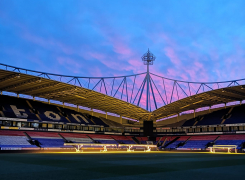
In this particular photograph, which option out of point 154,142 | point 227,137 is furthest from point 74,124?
point 227,137

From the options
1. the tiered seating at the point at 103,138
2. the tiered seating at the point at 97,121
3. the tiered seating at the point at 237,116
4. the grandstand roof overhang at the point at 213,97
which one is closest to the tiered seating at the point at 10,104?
the tiered seating at the point at 103,138

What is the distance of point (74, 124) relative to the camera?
7044 cm

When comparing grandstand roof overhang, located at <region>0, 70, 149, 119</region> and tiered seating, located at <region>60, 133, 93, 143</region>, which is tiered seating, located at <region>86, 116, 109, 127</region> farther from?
tiered seating, located at <region>60, 133, 93, 143</region>

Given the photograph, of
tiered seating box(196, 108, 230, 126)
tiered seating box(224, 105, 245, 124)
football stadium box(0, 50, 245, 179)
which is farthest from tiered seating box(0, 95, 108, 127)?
tiered seating box(224, 105, 245, 124)

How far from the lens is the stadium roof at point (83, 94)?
167 feet

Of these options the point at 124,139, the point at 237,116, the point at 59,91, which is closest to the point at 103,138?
the point at 124,139

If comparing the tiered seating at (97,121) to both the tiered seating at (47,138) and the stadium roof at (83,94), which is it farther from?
the tiered seating at (47,138)

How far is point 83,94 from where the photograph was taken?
62781mm

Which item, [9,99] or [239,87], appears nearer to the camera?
[239,87]

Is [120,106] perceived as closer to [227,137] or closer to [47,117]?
[47,117]

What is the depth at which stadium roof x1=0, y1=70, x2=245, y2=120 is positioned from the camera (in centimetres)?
5078

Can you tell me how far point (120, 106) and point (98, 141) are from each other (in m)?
12.4
